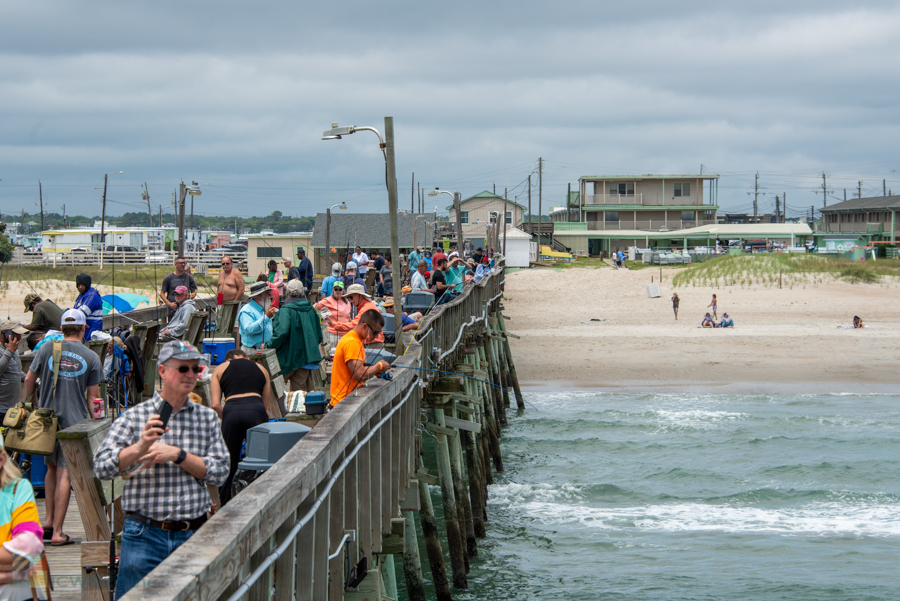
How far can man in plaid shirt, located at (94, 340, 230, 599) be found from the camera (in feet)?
13.2

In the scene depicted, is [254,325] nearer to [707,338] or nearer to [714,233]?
[707,338]

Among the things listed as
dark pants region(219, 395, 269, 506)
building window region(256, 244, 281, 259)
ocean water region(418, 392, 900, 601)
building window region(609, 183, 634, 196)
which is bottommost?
ocean water region(418, 392, 900, 601)

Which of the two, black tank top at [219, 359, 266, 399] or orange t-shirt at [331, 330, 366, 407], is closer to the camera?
black tank top at [219, 359, 266, 399]

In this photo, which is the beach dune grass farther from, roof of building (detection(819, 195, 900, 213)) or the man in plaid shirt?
the man in plaid shirt

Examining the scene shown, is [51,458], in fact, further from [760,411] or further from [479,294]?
[760,411]

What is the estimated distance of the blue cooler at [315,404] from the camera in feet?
22.2

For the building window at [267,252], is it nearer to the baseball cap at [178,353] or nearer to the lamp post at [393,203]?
the lamp post at [393,203]

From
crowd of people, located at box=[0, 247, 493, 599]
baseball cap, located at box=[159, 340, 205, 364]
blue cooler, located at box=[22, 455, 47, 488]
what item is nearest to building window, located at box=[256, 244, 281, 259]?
crowd of people, located at box=[0, 247, 493, 599]

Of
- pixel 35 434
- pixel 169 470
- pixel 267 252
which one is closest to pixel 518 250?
pixel 267 252

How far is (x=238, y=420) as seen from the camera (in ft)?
20.3

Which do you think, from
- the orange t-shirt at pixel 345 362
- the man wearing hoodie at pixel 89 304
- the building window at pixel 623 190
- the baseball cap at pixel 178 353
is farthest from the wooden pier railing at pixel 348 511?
the building window at pixel 623 190

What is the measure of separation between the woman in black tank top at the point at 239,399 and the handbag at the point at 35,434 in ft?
3.58

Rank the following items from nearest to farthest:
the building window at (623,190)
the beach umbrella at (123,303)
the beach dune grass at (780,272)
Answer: the beach umbrella at (123,303)
the beach dune grass at (780,272)
the building window at (623,190)

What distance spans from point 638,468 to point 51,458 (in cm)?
1352
